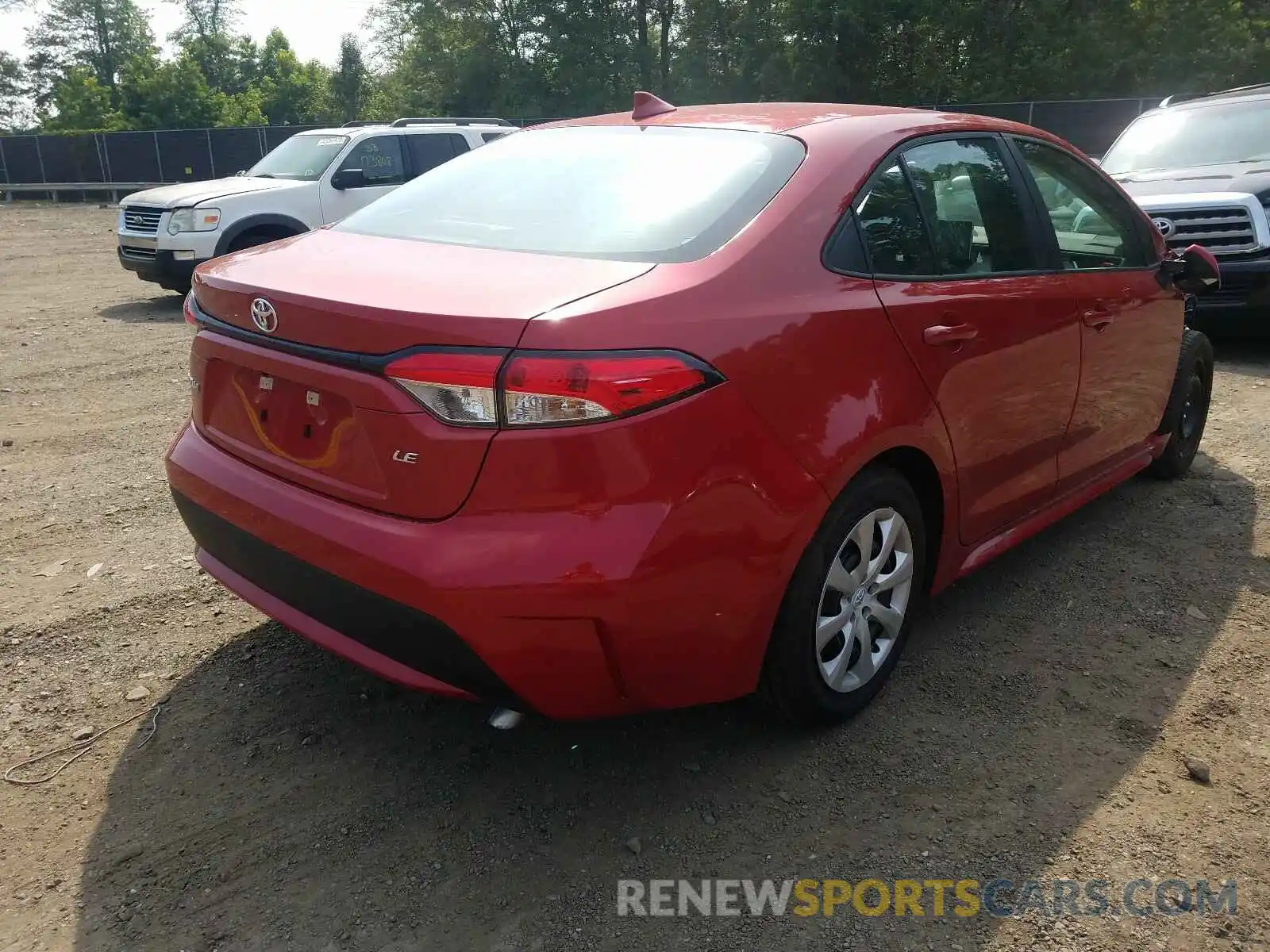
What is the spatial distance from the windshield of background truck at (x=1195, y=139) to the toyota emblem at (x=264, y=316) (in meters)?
8.14

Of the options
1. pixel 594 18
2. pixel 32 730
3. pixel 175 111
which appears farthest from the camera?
pixel 175 111

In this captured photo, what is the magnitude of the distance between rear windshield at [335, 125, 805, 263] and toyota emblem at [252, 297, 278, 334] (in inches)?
20.2

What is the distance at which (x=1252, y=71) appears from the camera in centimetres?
2627

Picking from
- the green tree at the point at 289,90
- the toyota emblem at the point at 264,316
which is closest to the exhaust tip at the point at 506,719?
the toyota emblem at the point at 264,316

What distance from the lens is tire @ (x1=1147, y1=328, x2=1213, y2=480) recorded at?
456cm

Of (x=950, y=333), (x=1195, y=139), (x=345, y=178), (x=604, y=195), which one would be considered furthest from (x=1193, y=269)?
(x=345, y=178)

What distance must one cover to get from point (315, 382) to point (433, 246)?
553mm

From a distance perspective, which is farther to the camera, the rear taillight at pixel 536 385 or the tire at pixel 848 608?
the tire at pixel 848 608

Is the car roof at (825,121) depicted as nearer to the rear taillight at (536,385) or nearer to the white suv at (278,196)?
the rear taillight at (536,385)

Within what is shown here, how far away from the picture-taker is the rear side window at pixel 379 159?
10914 mm

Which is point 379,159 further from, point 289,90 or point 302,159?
point 289,90

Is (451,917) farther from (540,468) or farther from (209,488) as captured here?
(209,488)

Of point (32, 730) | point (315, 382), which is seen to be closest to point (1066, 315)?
point (315, 382)

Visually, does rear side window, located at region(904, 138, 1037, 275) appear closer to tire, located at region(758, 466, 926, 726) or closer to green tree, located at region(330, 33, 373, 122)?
tire, located at region(758, 466, 926, 726)
